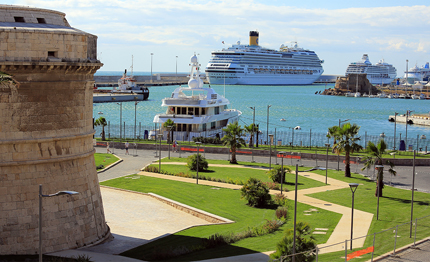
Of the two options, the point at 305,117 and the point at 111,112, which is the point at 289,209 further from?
the point at 111,112

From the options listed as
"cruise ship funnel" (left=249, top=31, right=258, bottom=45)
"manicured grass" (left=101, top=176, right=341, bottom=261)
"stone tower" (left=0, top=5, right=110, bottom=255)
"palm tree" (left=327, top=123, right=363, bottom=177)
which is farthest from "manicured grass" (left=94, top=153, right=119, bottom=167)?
"cruise ship funnel" (left=249, top=31, right=258, bottom=45)

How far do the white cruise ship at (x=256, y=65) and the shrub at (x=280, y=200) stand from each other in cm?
13874

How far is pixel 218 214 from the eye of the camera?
2359cm

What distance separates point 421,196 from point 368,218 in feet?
19.9

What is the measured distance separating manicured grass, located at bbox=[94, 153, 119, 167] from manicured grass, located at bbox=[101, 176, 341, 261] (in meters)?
5.60

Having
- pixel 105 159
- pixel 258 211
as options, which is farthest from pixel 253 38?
pixel 258 211

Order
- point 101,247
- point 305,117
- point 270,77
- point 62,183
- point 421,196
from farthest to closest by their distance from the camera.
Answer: point 270,77, point 305,117, point 421,196, point 101,247, point 62,183

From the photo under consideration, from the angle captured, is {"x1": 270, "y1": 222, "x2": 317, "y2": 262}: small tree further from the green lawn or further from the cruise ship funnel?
the cruise ship funnel

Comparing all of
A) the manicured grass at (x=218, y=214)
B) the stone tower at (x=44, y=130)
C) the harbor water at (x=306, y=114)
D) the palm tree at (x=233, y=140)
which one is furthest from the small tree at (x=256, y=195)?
the harbor water at (x=306, y=114)

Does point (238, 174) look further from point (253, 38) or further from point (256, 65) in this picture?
point (253, 38)

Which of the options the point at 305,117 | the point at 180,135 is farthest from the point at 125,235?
the point at 305,117

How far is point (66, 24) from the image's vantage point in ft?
57.6

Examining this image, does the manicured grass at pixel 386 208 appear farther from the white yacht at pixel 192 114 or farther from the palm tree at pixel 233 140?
the white yacht at pixel 192 114

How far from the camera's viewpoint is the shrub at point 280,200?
25.6 metres
